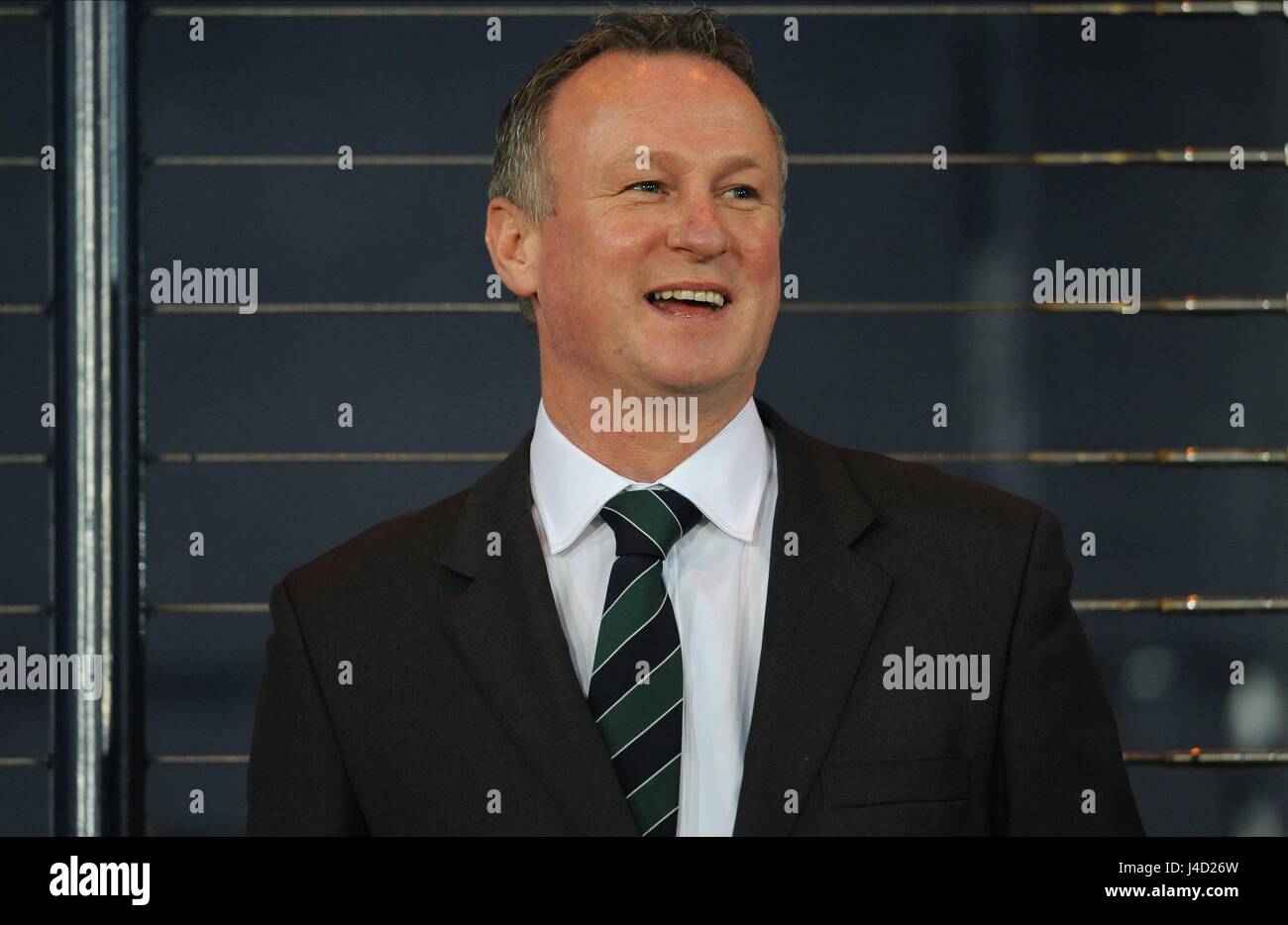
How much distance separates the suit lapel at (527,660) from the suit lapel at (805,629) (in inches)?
8.0

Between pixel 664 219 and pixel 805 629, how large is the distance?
64cm

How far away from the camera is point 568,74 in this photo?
8.57 ft

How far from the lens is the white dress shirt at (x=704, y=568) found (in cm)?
240

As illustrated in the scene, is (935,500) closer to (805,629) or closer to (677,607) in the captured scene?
(805,629)

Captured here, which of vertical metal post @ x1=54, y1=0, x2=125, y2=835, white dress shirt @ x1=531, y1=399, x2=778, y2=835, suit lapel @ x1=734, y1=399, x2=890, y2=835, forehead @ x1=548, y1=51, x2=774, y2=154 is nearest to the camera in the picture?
suit lapel @ x1=734, y1=399, x2=890, y2=835

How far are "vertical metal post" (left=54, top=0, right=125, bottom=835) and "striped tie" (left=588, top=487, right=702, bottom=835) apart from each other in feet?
5.67

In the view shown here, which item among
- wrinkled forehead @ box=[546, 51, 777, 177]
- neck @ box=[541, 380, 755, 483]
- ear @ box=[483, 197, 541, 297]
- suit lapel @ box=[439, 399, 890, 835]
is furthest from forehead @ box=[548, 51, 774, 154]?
suit lapel @ box=[439, 399, 890, 835]

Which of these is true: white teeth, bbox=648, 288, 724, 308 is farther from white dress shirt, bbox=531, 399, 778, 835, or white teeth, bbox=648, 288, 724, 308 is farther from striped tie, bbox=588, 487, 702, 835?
striped tie, bbox=588, 487, 702, 835

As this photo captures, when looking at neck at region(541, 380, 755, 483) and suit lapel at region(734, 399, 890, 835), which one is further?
neck at region(541, 380, 755, 483)

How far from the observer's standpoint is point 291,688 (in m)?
2.48

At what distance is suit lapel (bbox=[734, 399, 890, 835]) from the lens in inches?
90.3

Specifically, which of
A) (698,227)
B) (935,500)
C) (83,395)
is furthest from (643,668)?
(83,395)

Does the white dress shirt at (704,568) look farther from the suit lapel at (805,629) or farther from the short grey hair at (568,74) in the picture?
the short grey hair at (568,74)
